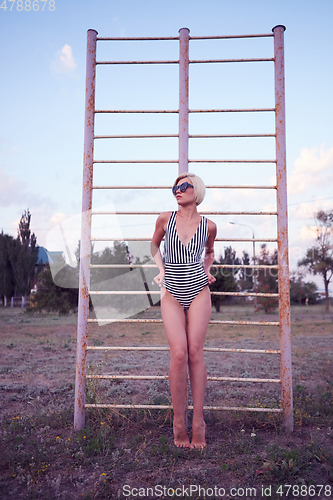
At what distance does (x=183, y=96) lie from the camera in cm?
378

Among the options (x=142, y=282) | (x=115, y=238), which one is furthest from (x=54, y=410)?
(x=142, y=282)

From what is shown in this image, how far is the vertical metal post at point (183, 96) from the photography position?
146 inches

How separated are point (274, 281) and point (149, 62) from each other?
2402 centimetres

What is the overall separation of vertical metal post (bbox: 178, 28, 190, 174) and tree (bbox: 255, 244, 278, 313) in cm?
2061

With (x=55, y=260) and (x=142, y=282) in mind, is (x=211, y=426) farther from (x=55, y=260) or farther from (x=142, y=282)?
(x=55, y=260)

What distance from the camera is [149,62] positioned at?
3846 millimetres

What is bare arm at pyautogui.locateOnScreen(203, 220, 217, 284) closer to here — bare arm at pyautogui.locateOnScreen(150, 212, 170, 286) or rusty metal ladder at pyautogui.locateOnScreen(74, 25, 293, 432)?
rusty metal ladder at pyautogui.locateOnScreen(74, 25, 293, 432)

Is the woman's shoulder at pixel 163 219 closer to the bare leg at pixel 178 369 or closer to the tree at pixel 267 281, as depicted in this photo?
the bare leg at pixel 178 369

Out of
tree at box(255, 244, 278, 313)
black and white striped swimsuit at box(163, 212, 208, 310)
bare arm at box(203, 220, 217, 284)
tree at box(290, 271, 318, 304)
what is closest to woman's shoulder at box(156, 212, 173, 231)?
black and white striped swimsuit at box(163, 212, 208, 310)

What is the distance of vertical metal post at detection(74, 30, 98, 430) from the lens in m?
3.57

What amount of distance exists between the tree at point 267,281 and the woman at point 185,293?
20.8 m

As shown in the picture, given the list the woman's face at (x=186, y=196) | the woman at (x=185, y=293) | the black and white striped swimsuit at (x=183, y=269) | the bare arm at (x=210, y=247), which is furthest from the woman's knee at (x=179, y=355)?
the woman's face at (x=186, y=196)

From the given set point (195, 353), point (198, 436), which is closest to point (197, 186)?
point (195, 353)

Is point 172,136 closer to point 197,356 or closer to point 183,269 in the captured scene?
point 183,269
